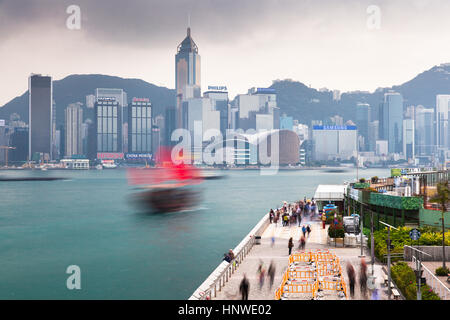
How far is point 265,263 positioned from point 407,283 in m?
8.88

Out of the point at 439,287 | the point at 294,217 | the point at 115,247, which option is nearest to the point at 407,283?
the point at 439,287

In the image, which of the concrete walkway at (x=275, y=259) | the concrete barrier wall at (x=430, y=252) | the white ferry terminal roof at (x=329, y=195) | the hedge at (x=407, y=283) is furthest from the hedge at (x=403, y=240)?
the white ferry terminal roof at (x=329, y=195)

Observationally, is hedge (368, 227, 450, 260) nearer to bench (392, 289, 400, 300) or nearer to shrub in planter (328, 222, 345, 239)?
shrub in planter (328, 222, 345, 239)

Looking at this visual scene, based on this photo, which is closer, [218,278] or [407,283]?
[407,283]

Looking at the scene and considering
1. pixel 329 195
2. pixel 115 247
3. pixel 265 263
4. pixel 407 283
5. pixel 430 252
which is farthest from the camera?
pixel 115 247

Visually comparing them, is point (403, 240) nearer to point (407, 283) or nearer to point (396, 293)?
point (407, 283)

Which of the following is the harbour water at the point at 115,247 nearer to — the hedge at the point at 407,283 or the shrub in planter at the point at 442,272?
the hedge at the point at 407,283

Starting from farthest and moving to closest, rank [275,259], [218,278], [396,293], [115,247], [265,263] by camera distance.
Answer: [115,247] < [275,259] < [265,263] < [218,278] < [396,293]

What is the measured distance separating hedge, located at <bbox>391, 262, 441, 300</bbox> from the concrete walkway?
75 centimetres

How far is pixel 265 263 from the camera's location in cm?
2539

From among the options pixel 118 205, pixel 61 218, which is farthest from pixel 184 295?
pixel 118 205

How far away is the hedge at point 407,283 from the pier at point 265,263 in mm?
763
